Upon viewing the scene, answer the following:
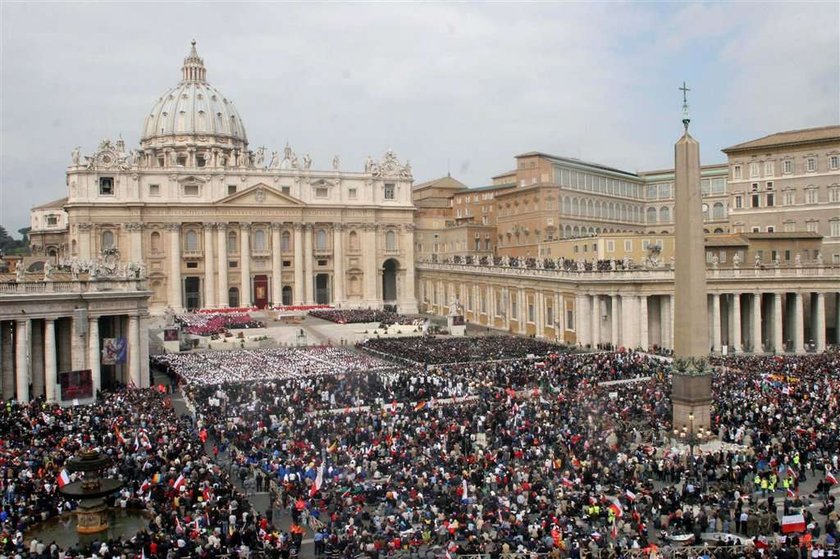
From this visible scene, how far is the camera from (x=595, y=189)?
3319 inches

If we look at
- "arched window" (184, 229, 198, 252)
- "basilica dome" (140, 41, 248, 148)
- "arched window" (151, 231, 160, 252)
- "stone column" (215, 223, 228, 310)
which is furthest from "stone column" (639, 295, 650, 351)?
"basilica dome" (140, 41, 248, 148)

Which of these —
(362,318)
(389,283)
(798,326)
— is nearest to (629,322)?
(798,326)

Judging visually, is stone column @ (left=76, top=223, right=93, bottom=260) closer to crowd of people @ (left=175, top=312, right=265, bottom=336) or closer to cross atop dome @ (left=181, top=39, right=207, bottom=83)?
crowd of people @ (left=175, top=312, right=265, bottom=336)

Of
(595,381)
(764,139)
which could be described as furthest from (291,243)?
(595,381)

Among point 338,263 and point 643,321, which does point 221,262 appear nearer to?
point 338,263

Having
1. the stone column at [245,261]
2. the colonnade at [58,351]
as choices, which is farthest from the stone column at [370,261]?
the colonnade at [58,351]

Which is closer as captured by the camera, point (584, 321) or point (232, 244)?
point (584, 321)

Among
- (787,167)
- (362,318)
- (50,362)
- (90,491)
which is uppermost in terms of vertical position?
(787,167)

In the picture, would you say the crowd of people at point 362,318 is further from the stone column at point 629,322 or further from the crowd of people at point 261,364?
the stone column at point 629,322

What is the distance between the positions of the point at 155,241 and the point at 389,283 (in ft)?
88.9

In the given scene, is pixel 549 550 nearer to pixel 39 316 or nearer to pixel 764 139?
pixel 39 316

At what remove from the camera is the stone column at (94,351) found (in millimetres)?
39469

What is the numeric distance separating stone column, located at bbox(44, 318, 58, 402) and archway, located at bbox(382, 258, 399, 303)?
5841 cm

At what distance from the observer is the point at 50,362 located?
38000 mm
